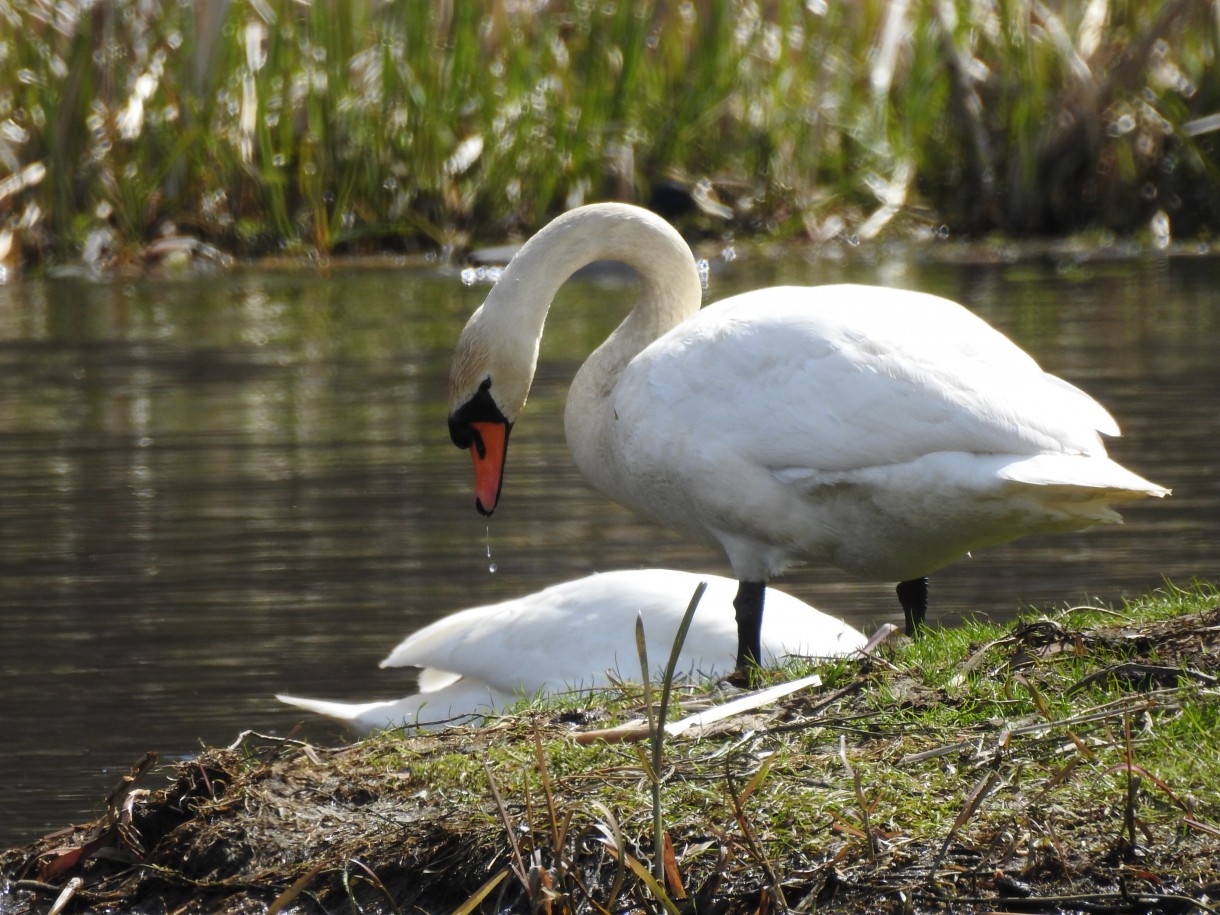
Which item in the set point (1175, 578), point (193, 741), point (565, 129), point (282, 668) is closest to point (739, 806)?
point (193, 741)

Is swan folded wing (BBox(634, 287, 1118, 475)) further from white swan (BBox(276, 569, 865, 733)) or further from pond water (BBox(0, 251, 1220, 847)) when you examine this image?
pond water (BBox(0, 251, 1220, 847))

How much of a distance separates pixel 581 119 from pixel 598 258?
8.72m

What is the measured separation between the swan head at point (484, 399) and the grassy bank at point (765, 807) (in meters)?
1.52

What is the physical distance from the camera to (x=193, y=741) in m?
5.01

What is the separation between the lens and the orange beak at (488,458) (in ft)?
18.9

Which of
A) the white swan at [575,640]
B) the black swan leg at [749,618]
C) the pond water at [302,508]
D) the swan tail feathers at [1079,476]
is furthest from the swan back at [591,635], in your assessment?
the swan tail feathers at [1079,476]

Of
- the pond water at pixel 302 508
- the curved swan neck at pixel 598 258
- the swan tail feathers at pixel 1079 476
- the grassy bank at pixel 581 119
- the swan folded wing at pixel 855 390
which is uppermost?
the grassy bank at pixel 581 119

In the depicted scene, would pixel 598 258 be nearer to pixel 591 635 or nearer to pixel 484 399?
pixel 484 399

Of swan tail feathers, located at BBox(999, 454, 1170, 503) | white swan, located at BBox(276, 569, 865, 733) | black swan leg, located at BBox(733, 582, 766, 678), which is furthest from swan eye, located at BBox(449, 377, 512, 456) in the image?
swan tail feathers, located at BBox(999, 454, 1170, 503)

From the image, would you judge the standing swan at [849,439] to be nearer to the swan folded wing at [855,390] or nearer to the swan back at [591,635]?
the swan folded wing at [855,390]

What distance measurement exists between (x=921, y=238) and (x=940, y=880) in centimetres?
1251

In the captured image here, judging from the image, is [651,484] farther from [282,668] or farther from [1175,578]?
[1175,578]

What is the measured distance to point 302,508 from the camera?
778 centimetres

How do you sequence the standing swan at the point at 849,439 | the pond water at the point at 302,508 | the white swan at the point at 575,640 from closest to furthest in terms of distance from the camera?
the standing swan at the point at 849,439
the white swan at the point at 575,640
the pond water at the point at 302,508
